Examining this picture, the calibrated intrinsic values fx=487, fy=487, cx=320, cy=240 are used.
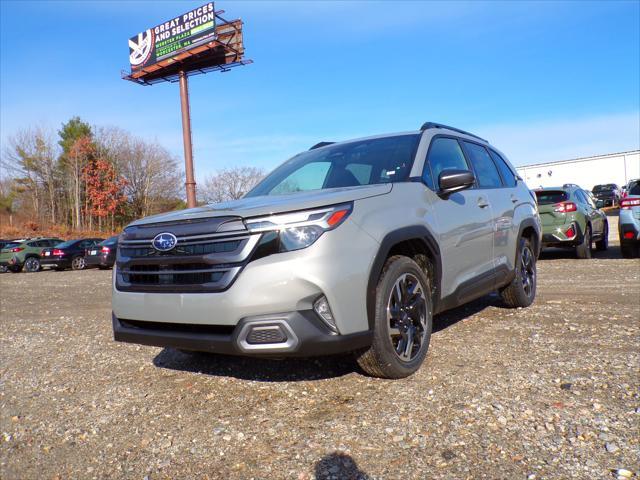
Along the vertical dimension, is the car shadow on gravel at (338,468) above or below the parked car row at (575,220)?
below

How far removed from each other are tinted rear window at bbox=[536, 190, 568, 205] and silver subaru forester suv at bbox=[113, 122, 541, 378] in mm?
6652

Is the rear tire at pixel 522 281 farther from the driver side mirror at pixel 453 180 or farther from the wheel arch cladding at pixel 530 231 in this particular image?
the driver side mirror at pixel 453 180

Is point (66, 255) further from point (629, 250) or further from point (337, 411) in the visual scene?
point (337, 411)

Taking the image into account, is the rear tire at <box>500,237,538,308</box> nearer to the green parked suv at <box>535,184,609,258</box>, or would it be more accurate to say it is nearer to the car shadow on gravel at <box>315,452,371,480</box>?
the car shadow on gravel at <box>315,452,371,480</box>

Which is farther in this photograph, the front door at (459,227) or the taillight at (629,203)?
the taillight at (629,203)

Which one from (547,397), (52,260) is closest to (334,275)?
(547,397)

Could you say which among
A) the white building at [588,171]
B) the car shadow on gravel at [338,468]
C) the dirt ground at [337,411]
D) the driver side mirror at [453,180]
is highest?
the white building at [588,171]

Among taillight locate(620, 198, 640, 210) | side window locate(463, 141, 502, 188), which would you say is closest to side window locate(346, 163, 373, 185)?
side window locate(463, 141, 502, 188)

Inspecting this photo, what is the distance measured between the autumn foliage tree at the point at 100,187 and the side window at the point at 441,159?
4549cm

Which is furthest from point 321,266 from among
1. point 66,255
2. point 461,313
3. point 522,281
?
point 66,255

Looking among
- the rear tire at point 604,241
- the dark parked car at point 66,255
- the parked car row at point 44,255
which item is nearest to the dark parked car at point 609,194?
the rear tire at point 604,241

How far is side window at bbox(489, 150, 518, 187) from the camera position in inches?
210

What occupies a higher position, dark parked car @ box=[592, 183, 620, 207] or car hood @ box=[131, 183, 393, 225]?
dark parked car @ box=[592, 183, 620, 207]

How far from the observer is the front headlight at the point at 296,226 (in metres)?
2.66
